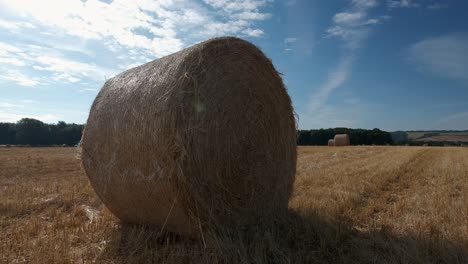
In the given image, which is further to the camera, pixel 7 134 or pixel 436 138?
pixel 436 138

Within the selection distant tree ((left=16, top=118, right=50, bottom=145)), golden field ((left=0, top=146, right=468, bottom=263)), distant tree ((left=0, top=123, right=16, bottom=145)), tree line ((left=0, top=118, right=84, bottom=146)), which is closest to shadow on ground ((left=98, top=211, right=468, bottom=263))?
golden field ((left=0, top=146, right=468, bottom=263))

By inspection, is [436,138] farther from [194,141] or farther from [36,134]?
[194,141]

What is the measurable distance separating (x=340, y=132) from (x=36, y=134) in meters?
36.7

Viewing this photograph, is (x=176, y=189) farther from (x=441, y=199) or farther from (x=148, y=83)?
(x=441, y=199)

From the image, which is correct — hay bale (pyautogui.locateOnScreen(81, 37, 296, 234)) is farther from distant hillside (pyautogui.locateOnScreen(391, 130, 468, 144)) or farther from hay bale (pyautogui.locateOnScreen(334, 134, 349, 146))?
distant hillside (pyautogui.locateOnScreen(391, 130, 468, 144))

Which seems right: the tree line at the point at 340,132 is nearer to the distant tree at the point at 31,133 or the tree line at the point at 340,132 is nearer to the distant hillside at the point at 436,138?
the distant hillside at the point at 436,138

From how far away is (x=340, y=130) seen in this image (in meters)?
42.0

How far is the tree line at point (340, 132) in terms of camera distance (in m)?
40.6

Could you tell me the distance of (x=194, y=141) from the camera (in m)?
3.42

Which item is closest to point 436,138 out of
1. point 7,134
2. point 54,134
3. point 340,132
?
point 340,132

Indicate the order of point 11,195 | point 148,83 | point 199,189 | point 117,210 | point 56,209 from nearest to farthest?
point 199,189 → point 148,83 → point 117,210 → point 56,209 → point 11,195

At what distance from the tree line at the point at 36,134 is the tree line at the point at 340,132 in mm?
27479

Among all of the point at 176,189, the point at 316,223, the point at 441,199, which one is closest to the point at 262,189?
the point at 316,223

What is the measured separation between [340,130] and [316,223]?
40.0m
